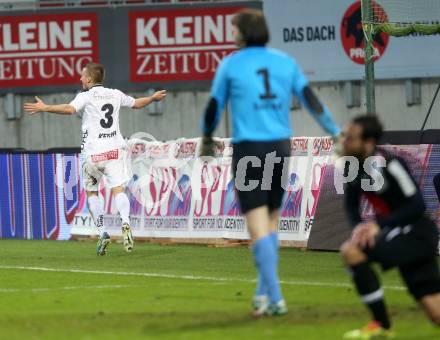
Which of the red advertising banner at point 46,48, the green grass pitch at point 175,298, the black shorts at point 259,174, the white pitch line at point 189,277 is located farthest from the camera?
the red advertising banner at point 46,48

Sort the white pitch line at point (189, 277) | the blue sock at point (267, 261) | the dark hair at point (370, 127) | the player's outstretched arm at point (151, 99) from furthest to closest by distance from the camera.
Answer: the player's outstretched arm at point (151, 99) → the white pitch line at point (189, 277) → the blue sock at point (267, 261) → the dark hair at point (370, 127)

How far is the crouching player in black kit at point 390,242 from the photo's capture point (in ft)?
30.3

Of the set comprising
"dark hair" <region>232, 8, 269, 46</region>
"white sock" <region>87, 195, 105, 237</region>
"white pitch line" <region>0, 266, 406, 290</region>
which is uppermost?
"dark hair" <region>232, 8, 269, 46</region>

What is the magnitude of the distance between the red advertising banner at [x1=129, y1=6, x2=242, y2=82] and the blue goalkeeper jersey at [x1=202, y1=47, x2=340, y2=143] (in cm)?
2336

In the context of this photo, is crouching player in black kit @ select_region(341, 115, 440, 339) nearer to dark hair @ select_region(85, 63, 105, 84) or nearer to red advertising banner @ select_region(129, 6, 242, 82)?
dark hair @ select_region(85, 63, 105, 84)

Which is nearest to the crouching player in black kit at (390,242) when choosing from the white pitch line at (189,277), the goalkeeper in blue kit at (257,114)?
the goalkeeper in blue kit at (257,114)

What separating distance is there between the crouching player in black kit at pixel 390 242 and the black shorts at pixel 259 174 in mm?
1079

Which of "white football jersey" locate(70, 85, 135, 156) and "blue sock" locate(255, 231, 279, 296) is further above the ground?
"white football jersey" locate(70, 85, 135, 156)

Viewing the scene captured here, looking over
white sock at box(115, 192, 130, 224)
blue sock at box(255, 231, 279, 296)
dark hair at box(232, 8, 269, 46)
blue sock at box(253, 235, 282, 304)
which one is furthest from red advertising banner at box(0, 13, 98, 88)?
blue sock at box(253, 235, 282, 304)

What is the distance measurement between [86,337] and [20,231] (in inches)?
515

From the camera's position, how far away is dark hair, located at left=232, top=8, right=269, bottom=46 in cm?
1043

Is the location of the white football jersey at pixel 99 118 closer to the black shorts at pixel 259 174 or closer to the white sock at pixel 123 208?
the white sock at pixel 123 208

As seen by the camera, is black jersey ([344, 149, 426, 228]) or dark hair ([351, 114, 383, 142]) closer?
black jersey ([344, 149, 426, 228])

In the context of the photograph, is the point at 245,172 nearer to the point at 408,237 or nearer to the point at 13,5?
the point at 408,237
